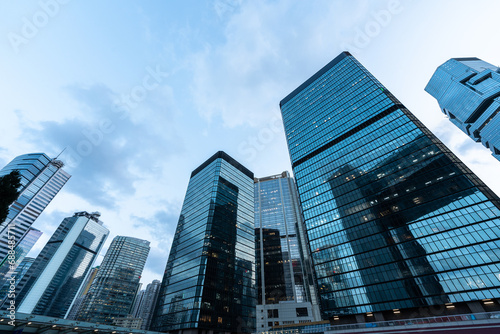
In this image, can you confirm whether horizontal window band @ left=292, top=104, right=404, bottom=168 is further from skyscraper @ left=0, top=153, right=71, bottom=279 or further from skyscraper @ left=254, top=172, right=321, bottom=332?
skyscraper @ left=0, top=153, right=71, bottom=279

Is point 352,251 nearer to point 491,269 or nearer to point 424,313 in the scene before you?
point 424,313

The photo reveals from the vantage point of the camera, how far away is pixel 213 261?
263 ft

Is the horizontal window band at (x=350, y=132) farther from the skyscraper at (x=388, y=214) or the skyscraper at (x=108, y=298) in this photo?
the skyscraper at (x=108, y=298)

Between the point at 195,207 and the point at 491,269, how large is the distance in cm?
9478

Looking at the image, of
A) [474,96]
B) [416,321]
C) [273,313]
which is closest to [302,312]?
[273,313]

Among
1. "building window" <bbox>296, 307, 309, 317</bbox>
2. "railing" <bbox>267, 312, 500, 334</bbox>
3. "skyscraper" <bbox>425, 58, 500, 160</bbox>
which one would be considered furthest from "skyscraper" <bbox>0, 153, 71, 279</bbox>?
"skyscraper" <bbox>425, 58, 500, 160</bbox>

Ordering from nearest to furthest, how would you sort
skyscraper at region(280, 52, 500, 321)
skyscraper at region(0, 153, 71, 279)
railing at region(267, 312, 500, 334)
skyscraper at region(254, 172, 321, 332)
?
railing at region(267, 312, 500, 334), skyscraper at region(280, 52, 500, 321), skyscraper at region(254, 172, 321, 332), skyscraper at region(0, 153, 71, 279)

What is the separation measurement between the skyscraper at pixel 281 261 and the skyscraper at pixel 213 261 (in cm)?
2974

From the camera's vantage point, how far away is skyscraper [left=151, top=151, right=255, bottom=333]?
233ft

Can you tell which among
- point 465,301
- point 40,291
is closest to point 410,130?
point 465,301

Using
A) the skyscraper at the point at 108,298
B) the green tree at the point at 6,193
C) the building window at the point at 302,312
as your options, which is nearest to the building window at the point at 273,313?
the building window at the point at 302,312

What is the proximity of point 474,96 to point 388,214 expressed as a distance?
367 feet

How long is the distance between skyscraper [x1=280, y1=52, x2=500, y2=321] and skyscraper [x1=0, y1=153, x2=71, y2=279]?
164m

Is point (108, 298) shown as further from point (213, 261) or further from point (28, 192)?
point (213, 261)
